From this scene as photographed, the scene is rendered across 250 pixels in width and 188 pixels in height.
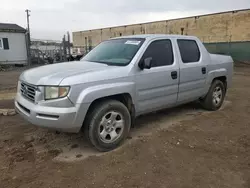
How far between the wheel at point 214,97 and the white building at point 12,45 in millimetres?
20848

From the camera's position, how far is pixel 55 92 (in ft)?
10.5

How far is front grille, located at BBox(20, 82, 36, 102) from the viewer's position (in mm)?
3406

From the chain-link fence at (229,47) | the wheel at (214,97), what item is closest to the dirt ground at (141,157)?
the wheel at (214,97)

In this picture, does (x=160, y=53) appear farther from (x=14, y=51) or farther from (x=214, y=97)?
(x=14, y=51)

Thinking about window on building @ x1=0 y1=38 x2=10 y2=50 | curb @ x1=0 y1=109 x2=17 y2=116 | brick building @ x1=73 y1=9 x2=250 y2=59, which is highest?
brick building @ x1=73 y1=9 x2=250 y2=59

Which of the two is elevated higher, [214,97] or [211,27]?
[211,27]

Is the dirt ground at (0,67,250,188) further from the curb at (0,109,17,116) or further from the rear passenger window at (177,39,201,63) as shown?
the rear passenger window at (177,39,201,63)

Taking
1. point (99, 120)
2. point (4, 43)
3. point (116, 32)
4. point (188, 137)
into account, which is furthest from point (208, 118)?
point (116, 32)

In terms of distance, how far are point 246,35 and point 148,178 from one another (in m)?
25.1

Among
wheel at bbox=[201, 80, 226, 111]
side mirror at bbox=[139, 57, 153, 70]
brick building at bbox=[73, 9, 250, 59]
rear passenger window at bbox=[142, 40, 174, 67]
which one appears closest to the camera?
side mirror at bbox=[139, 57, 153, 70]

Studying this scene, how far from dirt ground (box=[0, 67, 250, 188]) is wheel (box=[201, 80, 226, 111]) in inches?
27.8

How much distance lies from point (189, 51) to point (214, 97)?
148 centimetres

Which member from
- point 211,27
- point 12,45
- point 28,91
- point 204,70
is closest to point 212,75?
point 204,70

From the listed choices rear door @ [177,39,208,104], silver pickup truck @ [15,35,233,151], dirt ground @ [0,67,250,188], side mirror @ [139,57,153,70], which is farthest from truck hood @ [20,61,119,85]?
rear door @ [177,39,208,104]
